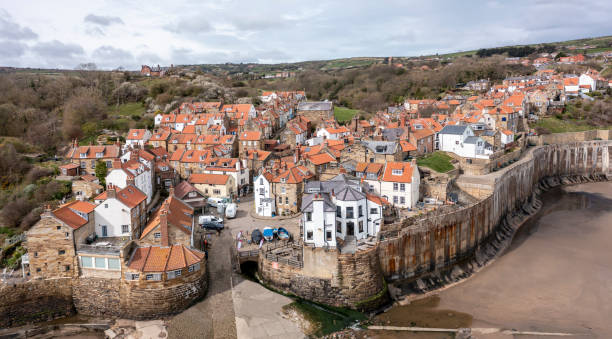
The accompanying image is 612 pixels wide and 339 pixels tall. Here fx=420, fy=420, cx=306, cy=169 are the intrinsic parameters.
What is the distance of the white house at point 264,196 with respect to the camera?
37125 millimetres

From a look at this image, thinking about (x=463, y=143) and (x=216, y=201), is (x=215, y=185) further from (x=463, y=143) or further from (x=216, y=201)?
(x=463, y=143)

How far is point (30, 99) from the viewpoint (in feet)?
219

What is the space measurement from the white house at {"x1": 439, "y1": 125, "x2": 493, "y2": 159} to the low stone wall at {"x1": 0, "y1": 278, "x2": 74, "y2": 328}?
40120 mm

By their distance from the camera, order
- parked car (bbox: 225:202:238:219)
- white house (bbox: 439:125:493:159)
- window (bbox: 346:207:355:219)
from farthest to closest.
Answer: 1. white house (bbox: 439:125:493:159)
2. parked car (bbox: 225:202:238:219)
3. window (bbox: 346:207:355:219)

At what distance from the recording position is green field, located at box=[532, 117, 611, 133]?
65.9 metres

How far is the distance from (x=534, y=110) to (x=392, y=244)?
182 ft

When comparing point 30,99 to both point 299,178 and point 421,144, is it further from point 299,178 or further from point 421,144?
point 421,144

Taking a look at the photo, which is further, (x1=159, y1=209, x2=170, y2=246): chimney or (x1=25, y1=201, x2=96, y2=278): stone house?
(x1=159, y1=209, x2=170, y2=246): chimney

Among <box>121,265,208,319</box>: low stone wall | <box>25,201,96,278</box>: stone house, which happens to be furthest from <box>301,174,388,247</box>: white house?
<box>25,201,96,278</box>: stone house

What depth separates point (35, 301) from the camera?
25594 millimetres

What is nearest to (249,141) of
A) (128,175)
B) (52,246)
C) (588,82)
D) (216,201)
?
(216,201)

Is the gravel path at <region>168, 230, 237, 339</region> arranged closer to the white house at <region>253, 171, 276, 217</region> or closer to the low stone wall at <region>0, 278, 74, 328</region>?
the low stone wall at <region>0, 278, 74, 328</region>

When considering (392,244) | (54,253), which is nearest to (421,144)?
(392,244)

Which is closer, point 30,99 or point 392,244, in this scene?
point 392,244
